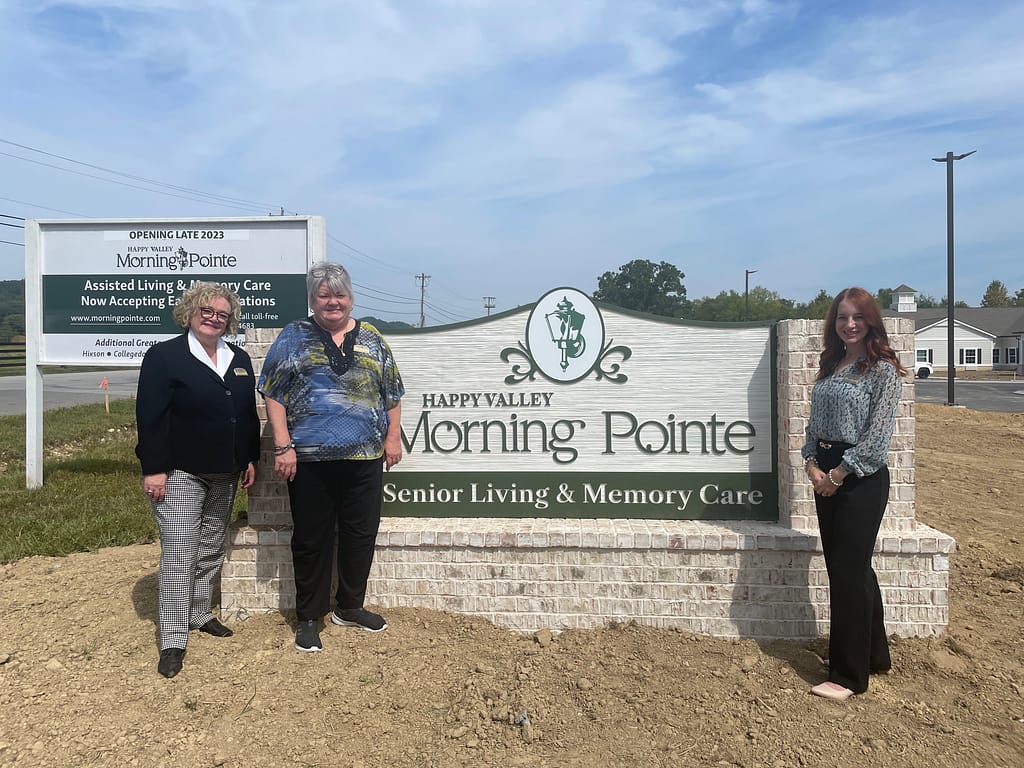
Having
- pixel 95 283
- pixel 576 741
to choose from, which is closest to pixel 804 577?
pixel 576 741

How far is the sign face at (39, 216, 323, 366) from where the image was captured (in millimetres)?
5680

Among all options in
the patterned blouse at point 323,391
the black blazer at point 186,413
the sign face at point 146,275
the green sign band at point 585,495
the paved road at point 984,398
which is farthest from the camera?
the paved road at point 984,398

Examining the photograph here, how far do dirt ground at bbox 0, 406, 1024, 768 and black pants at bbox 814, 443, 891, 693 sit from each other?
0.15 m

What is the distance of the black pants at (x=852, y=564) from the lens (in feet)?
8.84

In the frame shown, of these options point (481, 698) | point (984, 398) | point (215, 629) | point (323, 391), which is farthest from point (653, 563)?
point (984, 398)

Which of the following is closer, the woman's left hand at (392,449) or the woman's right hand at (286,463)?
the woman's right hand at (286,463)

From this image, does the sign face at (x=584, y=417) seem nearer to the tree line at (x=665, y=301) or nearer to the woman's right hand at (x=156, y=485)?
the woman's right hand at (x=156, y=485)

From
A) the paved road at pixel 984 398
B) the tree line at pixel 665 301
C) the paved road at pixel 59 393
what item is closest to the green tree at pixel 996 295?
the tree line at pixel 665 301

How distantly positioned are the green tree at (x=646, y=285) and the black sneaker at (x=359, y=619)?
169 ft

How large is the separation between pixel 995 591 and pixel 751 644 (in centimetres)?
174

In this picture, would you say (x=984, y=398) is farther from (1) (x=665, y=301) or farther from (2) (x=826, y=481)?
(1) (x=665, y=301)

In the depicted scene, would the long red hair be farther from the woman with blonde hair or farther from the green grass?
the green grass

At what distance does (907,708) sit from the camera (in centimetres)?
265

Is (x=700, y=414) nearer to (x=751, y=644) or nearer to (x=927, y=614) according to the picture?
(x=751, y=644)
